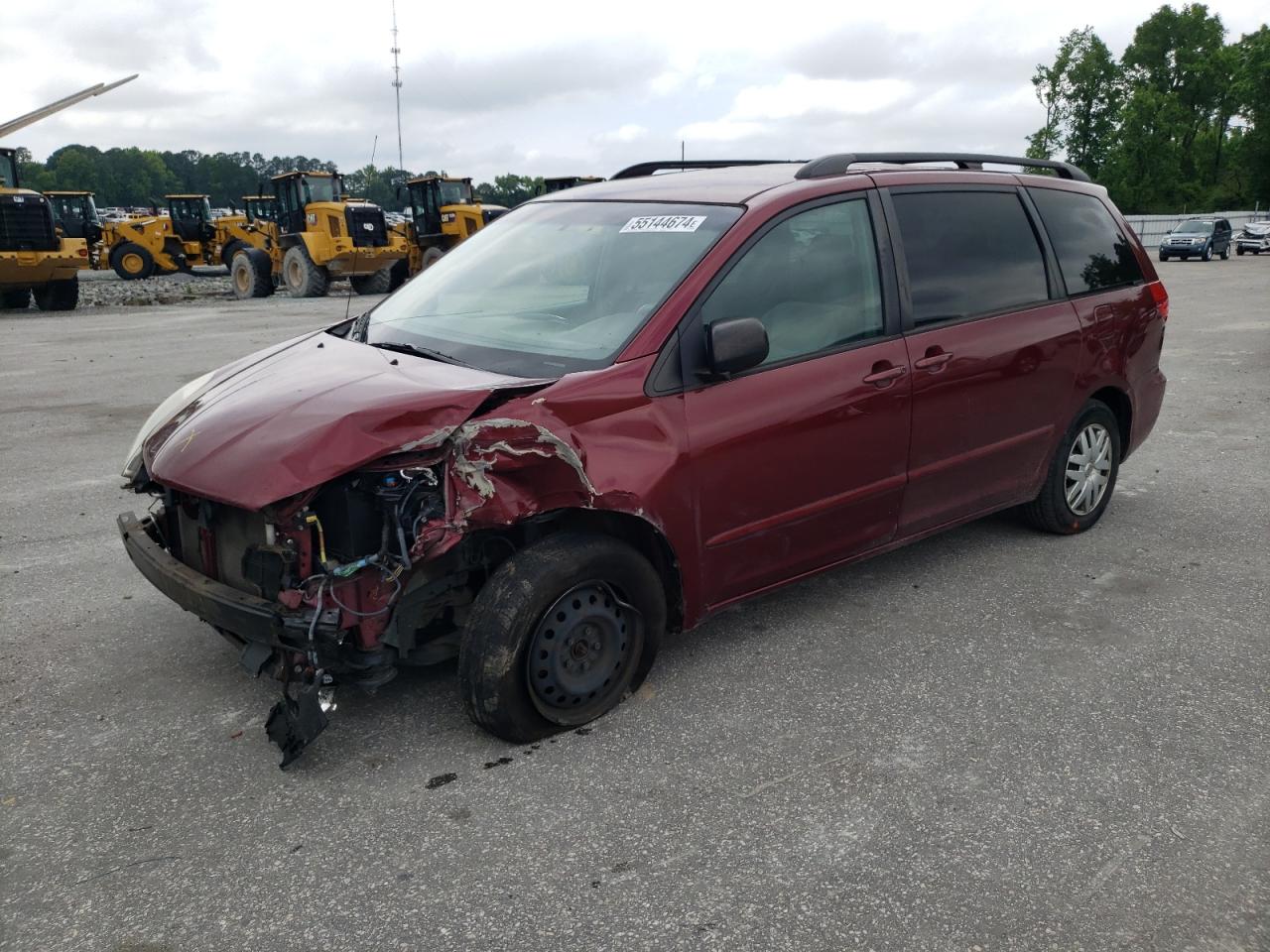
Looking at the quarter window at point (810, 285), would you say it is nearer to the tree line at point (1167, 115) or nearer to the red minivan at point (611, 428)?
the red minivan at point (611, 428)

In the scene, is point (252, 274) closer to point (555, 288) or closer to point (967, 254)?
point (555, 288)

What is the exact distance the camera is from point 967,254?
14.8ft

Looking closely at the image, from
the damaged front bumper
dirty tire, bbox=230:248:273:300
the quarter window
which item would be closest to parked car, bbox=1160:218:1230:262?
dirty tire, bbox=230:248:273:300

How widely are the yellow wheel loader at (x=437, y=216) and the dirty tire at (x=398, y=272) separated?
2 centimetres

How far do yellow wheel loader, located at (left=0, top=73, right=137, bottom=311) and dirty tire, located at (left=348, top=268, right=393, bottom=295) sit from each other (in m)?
5.65

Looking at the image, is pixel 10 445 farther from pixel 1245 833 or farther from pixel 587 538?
pixel 1245 833

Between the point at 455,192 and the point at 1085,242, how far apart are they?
77.7ft

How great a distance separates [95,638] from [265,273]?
21.6m

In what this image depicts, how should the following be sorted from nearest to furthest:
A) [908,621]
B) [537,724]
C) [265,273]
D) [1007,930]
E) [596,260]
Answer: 1. [1007,930]
2. [537,724]
3. [596,260]
4. [908,621]
5. [265,273]

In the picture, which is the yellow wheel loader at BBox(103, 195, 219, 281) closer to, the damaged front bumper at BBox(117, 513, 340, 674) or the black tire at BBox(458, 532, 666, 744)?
the damaged front bumper at BBox(117, 513, 340, 674)

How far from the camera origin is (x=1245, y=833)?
9.42 feet

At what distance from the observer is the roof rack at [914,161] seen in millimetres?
4152

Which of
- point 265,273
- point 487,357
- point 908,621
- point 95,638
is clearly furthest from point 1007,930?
point 265,273

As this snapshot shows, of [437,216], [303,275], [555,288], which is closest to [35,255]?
[303,275]
